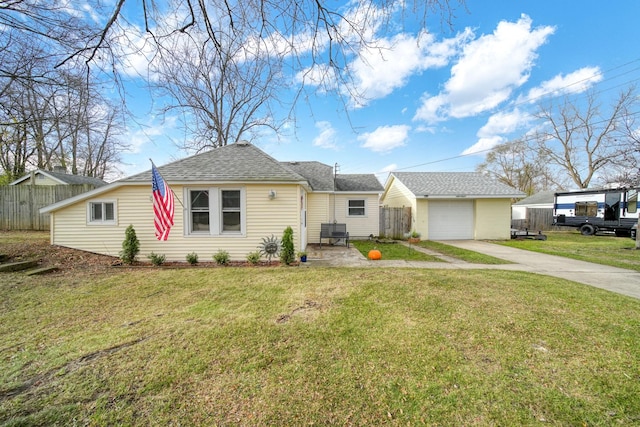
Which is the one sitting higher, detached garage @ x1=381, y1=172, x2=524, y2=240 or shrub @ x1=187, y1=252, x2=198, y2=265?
detached garage @ x1=381, y1=172, x2=524, y2=240

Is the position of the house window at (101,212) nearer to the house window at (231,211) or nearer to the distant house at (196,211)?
the distant house at (196,211)

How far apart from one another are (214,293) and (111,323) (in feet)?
5.28

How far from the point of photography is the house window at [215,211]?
7902 millimetres

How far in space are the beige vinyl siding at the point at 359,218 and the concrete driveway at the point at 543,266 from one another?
3937 millimetres

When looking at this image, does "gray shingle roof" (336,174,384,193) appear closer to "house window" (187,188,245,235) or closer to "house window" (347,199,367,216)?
"house window" (347,199,367,216)

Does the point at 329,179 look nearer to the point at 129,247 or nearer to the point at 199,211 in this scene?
the point at 199,211

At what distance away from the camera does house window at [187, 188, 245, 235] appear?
790 cm

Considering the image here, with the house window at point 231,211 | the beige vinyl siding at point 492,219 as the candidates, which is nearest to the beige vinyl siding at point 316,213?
the house window at point 231,211

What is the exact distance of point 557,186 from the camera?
30047 mm

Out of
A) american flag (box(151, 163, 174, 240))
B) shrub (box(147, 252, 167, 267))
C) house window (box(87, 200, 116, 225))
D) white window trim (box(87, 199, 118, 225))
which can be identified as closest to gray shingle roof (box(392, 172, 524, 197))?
american flag (box(151, 163, 174, 240))

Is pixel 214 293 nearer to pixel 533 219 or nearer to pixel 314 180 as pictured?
pixel 314 180

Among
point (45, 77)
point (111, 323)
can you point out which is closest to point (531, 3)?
point (111, 323)

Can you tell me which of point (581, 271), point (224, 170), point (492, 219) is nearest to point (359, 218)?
point (492, 219)

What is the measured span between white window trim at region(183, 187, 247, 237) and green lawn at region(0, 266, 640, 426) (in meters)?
3.02
